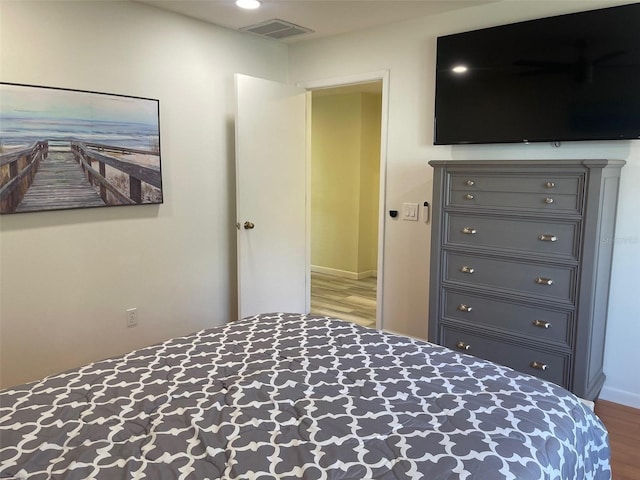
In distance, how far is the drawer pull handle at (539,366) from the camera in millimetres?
2645

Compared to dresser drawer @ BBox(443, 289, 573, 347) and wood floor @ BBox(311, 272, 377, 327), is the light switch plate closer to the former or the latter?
dresser drawer @ BBox(443, 289, 573, 347)

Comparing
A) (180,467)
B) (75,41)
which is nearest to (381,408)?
(180,467)

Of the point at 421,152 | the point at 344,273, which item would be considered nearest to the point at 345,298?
the point at 344,273

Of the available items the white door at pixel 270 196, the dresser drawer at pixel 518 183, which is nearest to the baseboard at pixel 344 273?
the white door at pixel 270 196

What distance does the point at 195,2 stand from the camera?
3.11 meters

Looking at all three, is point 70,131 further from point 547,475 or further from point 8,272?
point 547,475

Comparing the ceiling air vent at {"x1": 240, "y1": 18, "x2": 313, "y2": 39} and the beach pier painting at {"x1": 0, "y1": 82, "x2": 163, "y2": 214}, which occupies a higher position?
the ceiling air vent at {"x1": 240, "y1": 18, "x2": 313, "y2": 39}

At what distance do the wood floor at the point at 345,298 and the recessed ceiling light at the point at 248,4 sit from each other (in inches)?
108

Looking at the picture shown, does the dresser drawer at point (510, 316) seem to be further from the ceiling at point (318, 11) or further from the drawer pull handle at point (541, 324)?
the ceiling at point (318, 11)

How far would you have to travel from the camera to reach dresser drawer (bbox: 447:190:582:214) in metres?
2.48

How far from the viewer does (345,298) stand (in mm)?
5242

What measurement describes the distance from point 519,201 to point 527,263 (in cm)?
35

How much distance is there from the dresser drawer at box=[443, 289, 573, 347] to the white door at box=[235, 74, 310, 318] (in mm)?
1589

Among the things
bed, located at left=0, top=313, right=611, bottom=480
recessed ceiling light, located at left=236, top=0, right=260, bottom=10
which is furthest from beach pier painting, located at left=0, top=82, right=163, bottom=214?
bed, located at left=0, top=313, right=611, bottom=480
